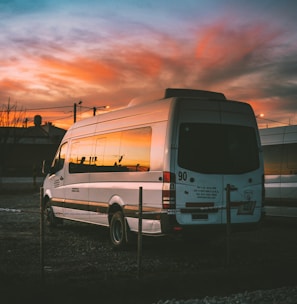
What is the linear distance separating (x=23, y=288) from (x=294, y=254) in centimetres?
561

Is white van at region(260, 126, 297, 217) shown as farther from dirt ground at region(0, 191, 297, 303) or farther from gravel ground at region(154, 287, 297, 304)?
gravel ground at region(154, 287, 297, 304)

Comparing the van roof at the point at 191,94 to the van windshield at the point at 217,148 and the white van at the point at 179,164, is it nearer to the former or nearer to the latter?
the white van at the point at 179,164

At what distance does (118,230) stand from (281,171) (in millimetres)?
4924

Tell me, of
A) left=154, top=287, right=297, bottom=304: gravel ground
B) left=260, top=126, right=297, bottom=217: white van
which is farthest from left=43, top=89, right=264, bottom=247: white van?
left=260, top=126, right=297, bottom=217: white van

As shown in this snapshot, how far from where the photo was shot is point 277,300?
7000mm

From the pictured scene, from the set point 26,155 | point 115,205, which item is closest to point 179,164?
point 115,205

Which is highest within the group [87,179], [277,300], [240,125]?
[240,125]

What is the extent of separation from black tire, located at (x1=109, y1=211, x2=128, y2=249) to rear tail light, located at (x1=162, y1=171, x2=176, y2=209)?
5.24ft

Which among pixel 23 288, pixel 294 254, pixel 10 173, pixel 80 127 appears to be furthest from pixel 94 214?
pixel 10 173

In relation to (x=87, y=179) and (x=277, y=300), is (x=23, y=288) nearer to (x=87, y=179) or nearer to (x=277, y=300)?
(x=277, y=300)

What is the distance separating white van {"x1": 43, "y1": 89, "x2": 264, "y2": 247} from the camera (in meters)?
9.95

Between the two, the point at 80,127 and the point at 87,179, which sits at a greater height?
the point at 80,127

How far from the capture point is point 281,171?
1433 centimetres

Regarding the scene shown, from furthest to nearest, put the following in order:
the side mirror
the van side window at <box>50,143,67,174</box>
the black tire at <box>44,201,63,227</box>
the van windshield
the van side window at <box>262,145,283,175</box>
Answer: the black tire at <box>44,201,63,227</box>
the side mirror
the van side window at <box>50,143,67,174</box>
the van side window at <box>262,145,283,175</box>
the van windshield
